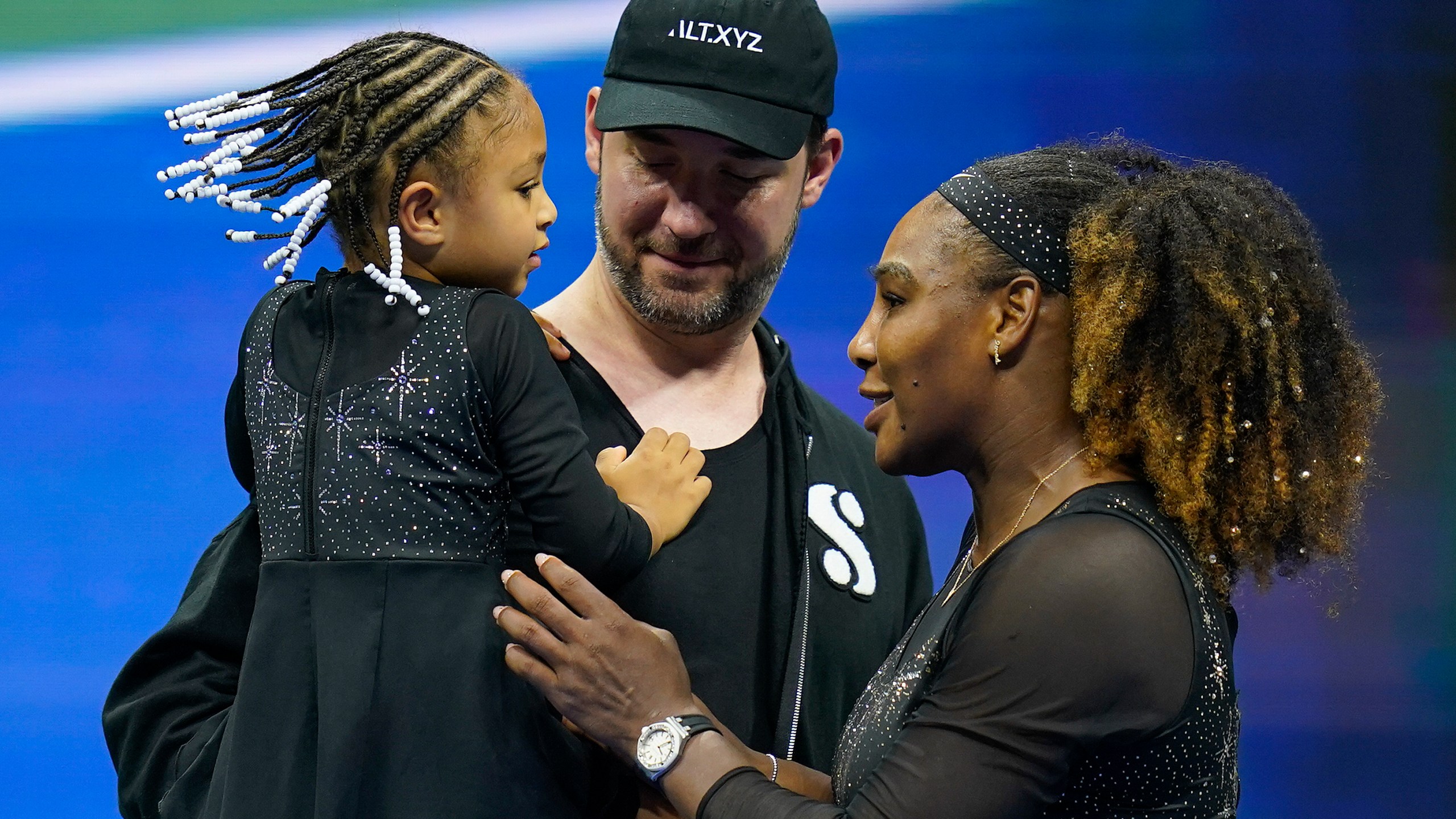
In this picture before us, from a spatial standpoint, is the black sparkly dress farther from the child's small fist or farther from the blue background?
the blue background

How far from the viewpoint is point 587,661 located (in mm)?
1486

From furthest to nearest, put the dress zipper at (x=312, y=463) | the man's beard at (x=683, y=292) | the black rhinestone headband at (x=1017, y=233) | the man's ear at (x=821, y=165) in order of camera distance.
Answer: the man's ear at (x=821, y=165) → the man's beard at (x=683, y=292) → the dress zipper at (x=312, y=463) → the black rhinestone headband at (x=1017, y=233)

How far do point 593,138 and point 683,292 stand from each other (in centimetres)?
30

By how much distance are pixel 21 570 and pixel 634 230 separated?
6.45ft

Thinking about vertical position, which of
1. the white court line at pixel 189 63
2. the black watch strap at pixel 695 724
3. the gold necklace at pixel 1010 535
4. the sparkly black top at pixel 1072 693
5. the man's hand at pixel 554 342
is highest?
the white court line at pixel 189 63

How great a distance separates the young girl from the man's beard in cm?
33

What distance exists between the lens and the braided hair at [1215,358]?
4.34 feet

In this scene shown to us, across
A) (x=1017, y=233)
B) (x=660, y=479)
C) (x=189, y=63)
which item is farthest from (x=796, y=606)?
(x=189, y=63)

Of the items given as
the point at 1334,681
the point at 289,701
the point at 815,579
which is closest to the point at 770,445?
the point at 815,579

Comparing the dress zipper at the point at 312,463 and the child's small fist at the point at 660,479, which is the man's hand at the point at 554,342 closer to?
the child's small fist at the point at 660,479

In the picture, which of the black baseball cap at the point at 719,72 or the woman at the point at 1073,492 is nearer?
the woman at the point at 1073,492

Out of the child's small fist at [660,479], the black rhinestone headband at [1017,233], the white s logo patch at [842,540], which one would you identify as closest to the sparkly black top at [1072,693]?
the black rhinestone headband at [1017,233]

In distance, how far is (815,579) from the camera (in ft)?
6.18

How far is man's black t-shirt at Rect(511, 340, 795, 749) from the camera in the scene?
177 cm
